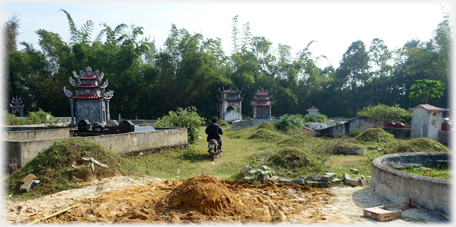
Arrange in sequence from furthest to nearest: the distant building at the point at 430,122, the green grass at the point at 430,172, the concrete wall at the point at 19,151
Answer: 1. the distant building at the point at 430,122
2. the concrete wall at the point at 19,151
3. the green grass at the point at 430,172

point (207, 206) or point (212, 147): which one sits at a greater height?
point (212, 147)

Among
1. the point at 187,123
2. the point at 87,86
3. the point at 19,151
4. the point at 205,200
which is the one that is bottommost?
the point at 205,200

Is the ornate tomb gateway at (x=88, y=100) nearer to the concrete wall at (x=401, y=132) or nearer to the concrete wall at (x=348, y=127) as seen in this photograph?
the concrete wall at (x=348, y=127)

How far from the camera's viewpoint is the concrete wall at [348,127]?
1563 centimetres

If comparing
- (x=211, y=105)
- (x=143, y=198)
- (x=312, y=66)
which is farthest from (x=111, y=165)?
(x=312, y=66)

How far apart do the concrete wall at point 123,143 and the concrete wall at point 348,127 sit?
27.0 ft

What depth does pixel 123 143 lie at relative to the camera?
8781 mm

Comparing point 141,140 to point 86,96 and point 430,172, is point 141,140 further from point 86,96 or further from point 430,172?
point 86,96

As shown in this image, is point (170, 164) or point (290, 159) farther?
point (170, 164)

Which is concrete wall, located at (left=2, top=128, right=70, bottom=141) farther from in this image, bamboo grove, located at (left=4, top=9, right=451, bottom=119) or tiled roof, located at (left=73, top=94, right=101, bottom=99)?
bamboo grove, located at (left=4, top=9, right=451, bottom=119)

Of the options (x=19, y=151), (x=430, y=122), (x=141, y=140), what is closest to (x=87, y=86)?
(x=141, y=140)

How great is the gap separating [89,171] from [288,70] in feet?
87.8

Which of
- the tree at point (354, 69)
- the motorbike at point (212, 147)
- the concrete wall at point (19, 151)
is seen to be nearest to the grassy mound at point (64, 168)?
the concrete wall at point (19, 151)

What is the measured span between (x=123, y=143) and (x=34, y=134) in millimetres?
3913
